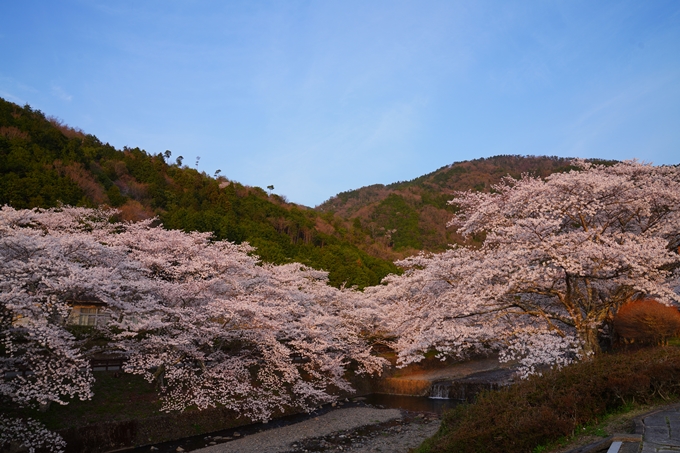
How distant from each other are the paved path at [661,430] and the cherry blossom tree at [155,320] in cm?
→ 1268

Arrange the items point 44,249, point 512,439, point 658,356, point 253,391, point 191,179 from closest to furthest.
Answer: point 512,439 → point 658,356 → point 44,249 → point 253,391 → point 191,179

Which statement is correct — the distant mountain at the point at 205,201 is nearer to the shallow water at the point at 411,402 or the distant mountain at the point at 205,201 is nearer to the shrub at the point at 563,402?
the shrub at the point at 563,402

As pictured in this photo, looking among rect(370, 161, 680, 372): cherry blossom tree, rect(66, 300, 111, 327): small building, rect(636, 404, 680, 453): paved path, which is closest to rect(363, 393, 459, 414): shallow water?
rect(370, 161, 680, 372): cherry blossom tree

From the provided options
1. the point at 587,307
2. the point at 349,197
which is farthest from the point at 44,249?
the point at 349,197

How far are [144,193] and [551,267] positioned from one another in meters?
42.4

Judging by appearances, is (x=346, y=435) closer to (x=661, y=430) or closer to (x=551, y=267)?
(x=551, y=267)

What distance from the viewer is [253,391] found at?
17.9 m

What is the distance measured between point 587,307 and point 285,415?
13.5m

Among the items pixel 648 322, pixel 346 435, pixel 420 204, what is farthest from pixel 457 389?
pixel 420 204

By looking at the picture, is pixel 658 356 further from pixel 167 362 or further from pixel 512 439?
pixel 167 362

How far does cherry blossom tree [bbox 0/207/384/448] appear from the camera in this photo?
1244 centimetres

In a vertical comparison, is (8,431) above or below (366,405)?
above

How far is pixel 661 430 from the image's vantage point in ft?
17.0

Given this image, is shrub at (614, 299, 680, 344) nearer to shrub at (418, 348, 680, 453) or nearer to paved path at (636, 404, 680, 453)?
shrub at (418, 348, 680, 453)
